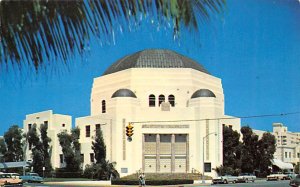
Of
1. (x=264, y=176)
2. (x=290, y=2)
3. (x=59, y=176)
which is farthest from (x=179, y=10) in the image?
(x=264, y=176)

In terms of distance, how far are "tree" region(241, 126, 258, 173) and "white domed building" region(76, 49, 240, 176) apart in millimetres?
1011

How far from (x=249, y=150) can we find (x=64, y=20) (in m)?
32.6

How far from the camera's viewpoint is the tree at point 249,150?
3291 cm

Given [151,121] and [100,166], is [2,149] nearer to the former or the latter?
[100,166]

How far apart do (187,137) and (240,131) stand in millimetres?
3993

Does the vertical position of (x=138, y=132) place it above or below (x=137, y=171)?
above

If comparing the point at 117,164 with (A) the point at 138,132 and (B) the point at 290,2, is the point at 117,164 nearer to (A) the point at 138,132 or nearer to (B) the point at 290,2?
(A) the point at 138,132

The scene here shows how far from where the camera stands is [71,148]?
3494 centimetres

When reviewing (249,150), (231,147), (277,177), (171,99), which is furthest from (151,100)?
(277,177)

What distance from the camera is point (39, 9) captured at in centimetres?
308

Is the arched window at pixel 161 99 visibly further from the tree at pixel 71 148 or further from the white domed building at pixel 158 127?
the tree at pixel 71 148

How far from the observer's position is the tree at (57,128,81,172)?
32531mm

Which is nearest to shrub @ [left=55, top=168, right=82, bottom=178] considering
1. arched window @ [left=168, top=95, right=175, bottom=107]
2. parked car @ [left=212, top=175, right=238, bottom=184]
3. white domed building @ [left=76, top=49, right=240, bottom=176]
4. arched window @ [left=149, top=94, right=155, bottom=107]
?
white domed building @ [left=76, top=49, right=240, bottom=176]

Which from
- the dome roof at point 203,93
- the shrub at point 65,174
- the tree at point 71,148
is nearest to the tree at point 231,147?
the dome roof at point 203,93
